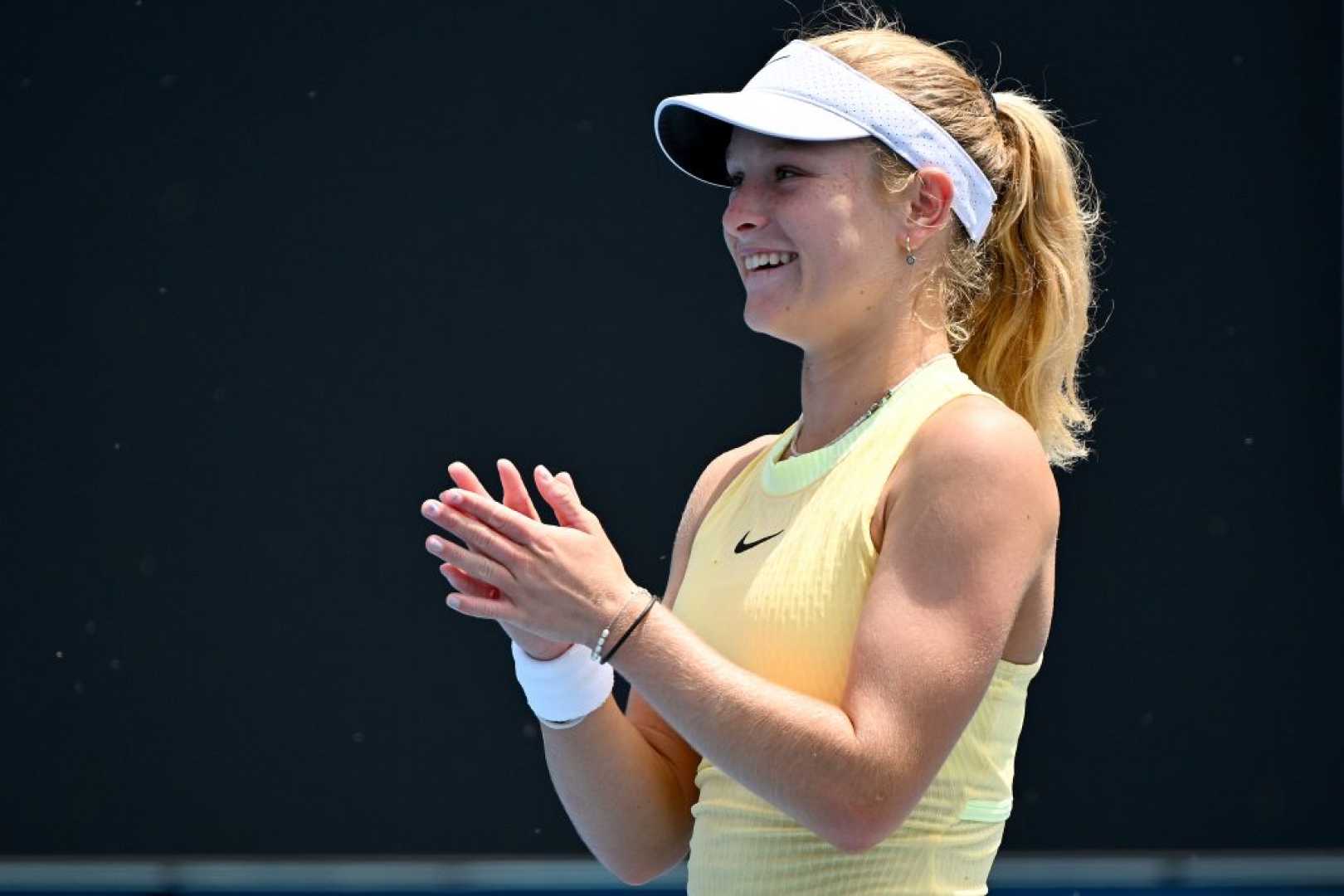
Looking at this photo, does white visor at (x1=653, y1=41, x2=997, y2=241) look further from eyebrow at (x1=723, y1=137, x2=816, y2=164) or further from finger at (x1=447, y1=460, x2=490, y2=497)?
finger at (x1=447, y1=460, x2=490, y2=497)

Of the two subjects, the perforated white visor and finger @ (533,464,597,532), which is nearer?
finger @ (533,464,597,532)

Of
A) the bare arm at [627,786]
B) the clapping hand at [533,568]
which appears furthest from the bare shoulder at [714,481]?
the clapping hand at [533,568]

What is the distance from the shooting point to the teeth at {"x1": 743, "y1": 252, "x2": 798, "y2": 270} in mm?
1714

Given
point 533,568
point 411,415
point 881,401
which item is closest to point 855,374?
point 881,401

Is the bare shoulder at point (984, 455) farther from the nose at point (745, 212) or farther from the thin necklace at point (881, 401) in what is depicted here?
the nose at point (745, 212)

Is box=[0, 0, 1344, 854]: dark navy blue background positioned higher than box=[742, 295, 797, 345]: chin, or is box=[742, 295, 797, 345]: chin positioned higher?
box=[742, 295, 797, 345]: chin

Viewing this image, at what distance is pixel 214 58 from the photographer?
13.7ft

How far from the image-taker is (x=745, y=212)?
1729 mm

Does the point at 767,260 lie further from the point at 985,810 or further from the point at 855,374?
the point at 985,810

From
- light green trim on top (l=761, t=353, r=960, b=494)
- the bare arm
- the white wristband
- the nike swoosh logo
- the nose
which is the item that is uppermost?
the nose

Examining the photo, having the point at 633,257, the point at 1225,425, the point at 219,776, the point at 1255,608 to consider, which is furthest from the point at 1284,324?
the point at 219,776

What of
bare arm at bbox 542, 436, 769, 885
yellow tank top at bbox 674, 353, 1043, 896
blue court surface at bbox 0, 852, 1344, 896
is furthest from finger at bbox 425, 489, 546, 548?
blue court surface at bbox 0, 852, 1344, 896

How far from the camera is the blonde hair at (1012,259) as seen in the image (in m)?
1.77

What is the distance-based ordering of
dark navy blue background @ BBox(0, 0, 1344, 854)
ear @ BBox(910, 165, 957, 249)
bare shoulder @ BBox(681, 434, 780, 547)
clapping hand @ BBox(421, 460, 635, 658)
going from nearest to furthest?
clapping hand @ BBox(421, 460, 635, 658)
ear @ BBox(910, 165, 957, 249)
bare shoulder @ BBox(681, 434, 780, 547)
dark navy blue background @ BBox(0, 0, 1344, 854)
